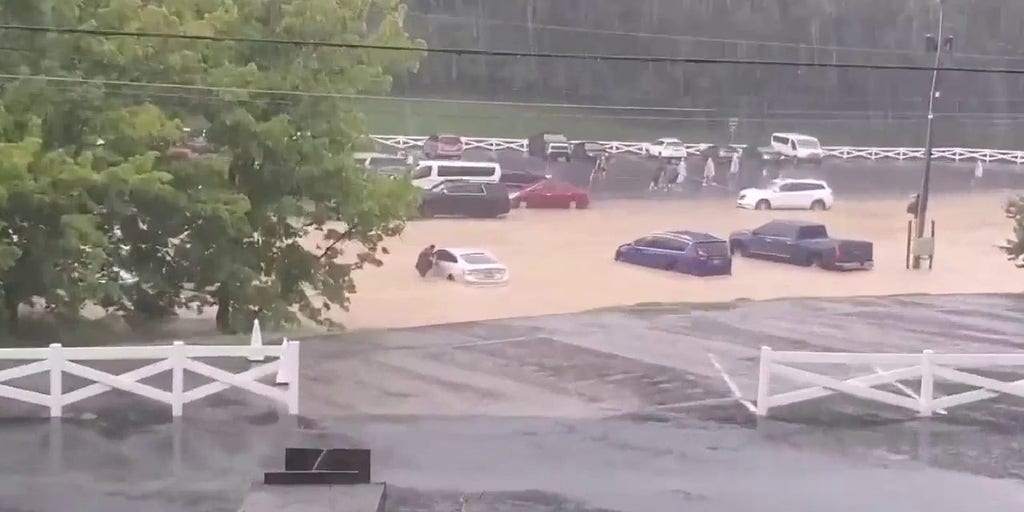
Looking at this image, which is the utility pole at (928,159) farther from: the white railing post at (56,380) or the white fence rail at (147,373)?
the white railing post at (56,380)

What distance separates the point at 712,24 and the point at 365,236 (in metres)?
5.67

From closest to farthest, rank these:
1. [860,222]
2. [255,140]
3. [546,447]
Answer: [546,447]
[255,140]
[860,222]

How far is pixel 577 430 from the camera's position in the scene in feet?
34.4

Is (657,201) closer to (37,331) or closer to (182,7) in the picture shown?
(182,7)

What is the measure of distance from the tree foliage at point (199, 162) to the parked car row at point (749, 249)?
10.8ft

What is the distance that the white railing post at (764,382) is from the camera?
1073 cm

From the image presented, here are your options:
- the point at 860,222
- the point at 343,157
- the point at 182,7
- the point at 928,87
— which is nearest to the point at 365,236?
the point at 343,157

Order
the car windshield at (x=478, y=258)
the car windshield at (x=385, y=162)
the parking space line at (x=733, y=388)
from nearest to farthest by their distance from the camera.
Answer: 1. the parking space line at (x=733, y=388)
2. the car windshield at (x=478, y=258)
3. the car windshield at (x=385, y=162)

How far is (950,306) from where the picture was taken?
1525cm

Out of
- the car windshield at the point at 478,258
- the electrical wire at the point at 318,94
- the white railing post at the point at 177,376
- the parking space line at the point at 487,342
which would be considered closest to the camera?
the white railing post at the point at 177,376

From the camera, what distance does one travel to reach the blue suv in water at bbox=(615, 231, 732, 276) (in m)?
14.5

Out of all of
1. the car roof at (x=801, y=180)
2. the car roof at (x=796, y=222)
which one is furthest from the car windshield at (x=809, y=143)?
the car roof at (x=796, y=222)

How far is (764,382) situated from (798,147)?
16.8 feet

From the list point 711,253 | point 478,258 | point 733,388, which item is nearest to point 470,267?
point 478,258
